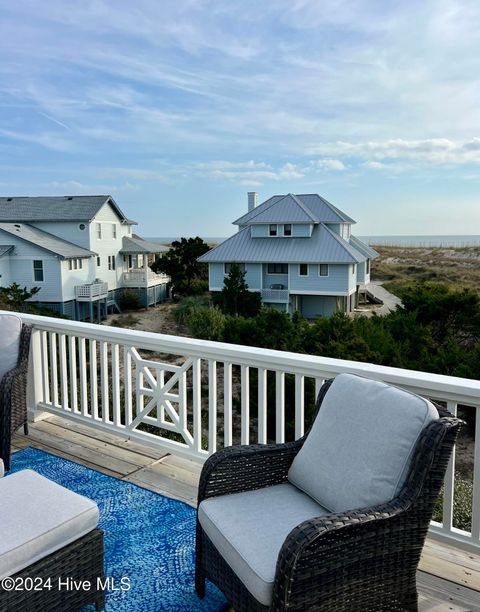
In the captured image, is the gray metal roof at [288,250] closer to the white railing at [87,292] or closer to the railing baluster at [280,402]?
the white railing at [87,292]

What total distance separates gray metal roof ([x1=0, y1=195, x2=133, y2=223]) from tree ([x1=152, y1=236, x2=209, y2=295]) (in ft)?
13.5

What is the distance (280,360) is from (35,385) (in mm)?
2328

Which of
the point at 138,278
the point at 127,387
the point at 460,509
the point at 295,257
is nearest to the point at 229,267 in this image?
the point at 295,257

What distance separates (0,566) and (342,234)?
77.2 ft

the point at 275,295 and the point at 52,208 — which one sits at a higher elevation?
the point at 52,208

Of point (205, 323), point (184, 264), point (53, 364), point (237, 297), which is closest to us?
point (53, 364)

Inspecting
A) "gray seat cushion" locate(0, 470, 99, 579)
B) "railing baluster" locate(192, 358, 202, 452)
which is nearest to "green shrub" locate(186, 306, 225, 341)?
"railing baluster" locate(192, 358, 202, 452)

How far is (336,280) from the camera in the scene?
22.2 meters

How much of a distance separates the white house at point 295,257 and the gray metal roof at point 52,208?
5.84 m

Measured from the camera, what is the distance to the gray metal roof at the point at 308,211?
23.2m

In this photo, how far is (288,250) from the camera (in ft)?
74.9

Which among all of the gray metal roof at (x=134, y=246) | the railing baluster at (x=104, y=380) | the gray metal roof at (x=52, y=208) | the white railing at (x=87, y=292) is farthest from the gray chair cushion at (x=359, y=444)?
the gray metal roof at (x=134, y=246)

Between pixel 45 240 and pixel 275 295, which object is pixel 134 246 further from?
pixel 275 295

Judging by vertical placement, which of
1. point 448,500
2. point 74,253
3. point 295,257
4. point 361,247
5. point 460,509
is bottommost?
point 460,509
